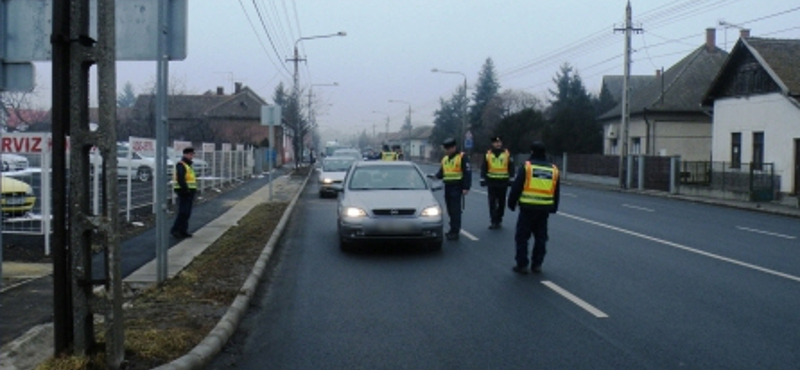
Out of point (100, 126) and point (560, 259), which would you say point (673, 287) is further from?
point (100, 126)

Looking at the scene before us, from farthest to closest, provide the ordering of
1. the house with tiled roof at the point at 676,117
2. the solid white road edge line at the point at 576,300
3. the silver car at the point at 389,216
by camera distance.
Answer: the house with tiled roof at the point at 676,117 < the silver car at the point at 389,216 < the solid white road edge line at the point at 576,300

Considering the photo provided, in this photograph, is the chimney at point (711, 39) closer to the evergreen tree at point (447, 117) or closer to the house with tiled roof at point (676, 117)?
the house with tiled roof at point (676, 117)

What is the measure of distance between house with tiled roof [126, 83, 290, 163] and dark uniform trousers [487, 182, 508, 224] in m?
36.7

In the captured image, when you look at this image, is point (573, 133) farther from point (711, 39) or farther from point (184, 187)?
point (184, 187)

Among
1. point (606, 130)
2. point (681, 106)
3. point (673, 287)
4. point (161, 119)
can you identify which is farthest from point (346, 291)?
point (606, 130)

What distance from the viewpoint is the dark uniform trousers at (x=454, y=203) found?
14953 mm

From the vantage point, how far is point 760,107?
34.8m

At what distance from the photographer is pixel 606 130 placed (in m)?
55.7

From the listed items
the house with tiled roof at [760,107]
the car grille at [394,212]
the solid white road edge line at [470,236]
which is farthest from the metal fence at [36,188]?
the house with tiled roof at [760,107]

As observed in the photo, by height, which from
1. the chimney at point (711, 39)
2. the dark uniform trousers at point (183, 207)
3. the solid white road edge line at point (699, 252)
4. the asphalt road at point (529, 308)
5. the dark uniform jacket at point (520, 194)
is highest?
the chimney at point (711, 39)

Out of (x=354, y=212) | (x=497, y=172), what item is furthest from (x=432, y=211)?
(x=497, y=172)

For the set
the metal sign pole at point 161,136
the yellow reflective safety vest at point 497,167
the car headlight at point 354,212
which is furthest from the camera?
the yellow reflective safety vest at point 497,167

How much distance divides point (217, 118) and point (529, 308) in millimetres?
59884

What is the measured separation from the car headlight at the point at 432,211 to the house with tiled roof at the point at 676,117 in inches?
1486
